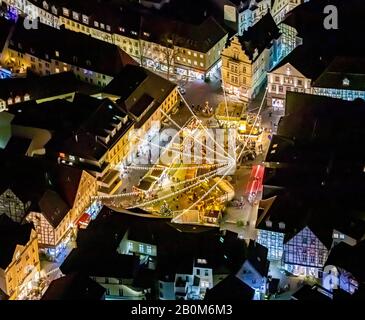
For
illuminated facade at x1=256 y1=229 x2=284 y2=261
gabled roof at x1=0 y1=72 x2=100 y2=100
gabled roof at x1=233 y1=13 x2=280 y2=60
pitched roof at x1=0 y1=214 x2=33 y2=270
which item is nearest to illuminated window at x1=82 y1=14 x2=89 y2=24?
gabled roof at x1=0 y1=72 x2=100 y2=100

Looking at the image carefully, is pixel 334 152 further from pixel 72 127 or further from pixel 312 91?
pixel 72 127

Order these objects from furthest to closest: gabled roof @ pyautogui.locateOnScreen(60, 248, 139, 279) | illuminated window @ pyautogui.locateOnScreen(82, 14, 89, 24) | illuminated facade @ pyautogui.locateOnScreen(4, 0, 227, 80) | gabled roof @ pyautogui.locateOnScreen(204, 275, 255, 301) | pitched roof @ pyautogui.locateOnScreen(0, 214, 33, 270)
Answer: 1. illuminated window @ pyautogui.locateOnScreen(82, 14, 89, 24)
2. illuminated facade @ pyautogui.locateOnScreen(4, 0, 227, 80)
3. gabled roof @ pyautogui.locateOnScreen(60, 248, 139, 279)
4. pitched roof @ pyautogui.locateOnScreen(0, 214, 33, 270)
5. gabled roof @ pyautogui.locateOnScreen(204, 275, 255, 301)

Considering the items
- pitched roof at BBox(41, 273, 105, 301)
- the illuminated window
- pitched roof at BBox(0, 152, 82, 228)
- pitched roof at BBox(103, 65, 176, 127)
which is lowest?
pitched roof at BBox(41, 273, 105, 301)

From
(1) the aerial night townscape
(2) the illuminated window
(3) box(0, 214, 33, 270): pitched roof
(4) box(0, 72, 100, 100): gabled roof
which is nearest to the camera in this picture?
(3) box(0, 214, 33, 270): pitched roof

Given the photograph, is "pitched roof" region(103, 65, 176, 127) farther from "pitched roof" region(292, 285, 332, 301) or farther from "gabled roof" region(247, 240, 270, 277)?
"pitched roof" region(292, 285, 332, 301)

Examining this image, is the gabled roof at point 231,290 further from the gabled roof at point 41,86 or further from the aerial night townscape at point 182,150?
the gabled roof at point 41,86

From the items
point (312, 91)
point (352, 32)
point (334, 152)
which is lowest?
point (334, 152)
